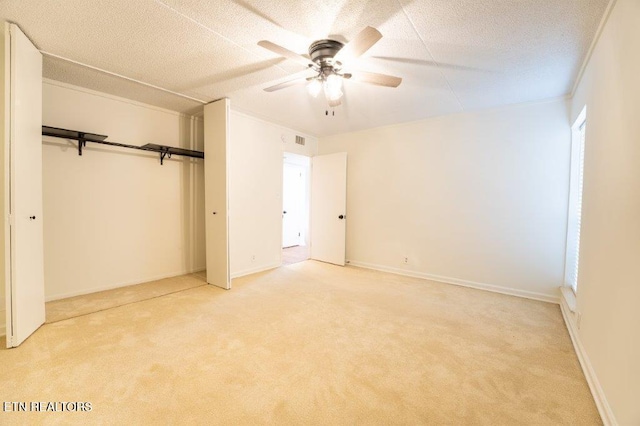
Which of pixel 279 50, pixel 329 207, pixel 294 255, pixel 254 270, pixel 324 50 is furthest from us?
pixel 294 255

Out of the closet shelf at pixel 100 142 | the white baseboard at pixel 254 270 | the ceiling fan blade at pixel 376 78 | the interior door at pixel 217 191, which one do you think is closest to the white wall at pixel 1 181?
the closet shelf at pixel 100 142

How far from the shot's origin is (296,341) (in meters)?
2.40

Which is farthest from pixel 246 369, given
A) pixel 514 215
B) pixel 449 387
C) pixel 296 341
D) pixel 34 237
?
pixel 514 215

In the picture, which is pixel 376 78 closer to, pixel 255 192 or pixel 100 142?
pixel 255 192

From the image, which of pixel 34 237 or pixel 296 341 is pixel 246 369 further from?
pixel 34 237

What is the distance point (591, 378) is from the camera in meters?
1.84

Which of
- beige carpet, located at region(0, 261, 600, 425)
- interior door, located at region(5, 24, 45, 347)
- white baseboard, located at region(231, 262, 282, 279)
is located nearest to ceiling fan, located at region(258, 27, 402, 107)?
interior door, located at region(5, 24, 45, 347)

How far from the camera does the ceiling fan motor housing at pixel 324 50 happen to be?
226cm

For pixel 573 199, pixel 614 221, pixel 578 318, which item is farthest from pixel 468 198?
pixel 614 221

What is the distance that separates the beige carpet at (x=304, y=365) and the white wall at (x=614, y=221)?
13.6 inches

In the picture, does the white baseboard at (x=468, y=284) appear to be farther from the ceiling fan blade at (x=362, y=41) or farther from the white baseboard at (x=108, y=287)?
the ceiling fan blade at (x=362, y=41)

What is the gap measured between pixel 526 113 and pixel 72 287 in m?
6.32

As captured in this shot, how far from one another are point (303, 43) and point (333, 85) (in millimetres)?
436

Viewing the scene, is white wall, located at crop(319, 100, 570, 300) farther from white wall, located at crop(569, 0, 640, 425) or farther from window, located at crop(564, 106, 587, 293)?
white wall, located at crop(569, 0, 640, 425)
